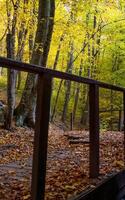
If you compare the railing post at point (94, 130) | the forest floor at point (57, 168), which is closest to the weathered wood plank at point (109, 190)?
the forest floor at point (57, 168)

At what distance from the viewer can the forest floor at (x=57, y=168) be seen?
5.56 m

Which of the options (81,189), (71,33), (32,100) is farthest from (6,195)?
(71,33)

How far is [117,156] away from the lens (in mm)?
8711

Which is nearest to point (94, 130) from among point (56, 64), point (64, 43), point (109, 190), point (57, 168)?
point (109, 190)

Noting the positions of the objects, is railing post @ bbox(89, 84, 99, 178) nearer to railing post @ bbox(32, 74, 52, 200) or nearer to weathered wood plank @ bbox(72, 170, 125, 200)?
weathered wood plank @ bbox(72, 170, 125, 200)

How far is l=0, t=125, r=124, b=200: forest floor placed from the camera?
219 inches

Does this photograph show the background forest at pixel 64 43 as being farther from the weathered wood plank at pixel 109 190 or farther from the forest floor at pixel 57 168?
the weathered wood plank at pixel 109 190

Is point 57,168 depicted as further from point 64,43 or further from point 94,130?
point 64,43

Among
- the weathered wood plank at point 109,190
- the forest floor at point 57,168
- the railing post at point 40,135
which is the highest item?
the railing post at point 40,135

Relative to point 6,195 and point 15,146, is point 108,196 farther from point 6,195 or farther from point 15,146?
point 15,146

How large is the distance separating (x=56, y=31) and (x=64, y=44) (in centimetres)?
467

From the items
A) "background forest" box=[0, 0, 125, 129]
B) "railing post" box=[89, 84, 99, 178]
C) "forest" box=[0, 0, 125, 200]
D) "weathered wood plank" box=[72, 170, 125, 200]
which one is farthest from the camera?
"background forest" box=[0, 0, 125, 129]

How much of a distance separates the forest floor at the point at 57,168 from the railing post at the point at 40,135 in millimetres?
638

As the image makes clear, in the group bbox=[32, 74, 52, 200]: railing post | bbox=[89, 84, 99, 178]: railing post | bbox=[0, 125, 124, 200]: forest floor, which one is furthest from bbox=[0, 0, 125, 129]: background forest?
bbox=[32, 74, 52, 200]: railing post
